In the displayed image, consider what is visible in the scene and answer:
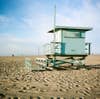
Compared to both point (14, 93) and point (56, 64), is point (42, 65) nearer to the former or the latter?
point (56, 64)

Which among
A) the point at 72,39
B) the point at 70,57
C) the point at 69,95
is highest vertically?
the point at 72,39

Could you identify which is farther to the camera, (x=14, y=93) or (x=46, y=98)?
(x=14, y=93)

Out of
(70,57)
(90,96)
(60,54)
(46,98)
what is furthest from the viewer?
(70,57)

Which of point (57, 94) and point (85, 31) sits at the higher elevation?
point (85, 31)

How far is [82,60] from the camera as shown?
19.9 meters

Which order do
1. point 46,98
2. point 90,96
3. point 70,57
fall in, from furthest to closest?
point 70,57
point 90,96
point 46,98

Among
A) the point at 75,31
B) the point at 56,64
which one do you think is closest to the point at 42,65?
the point at 56,64

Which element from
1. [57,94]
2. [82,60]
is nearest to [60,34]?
[82,60]

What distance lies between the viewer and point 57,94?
8.48 metres

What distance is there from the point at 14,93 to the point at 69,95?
2333 millimetres

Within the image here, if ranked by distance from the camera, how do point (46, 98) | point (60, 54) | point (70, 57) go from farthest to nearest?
point (70, 57), point (60, 54), point (46, 98)

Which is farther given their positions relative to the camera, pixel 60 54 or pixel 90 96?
pixel 60 54

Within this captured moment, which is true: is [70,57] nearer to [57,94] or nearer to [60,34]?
[60,34]

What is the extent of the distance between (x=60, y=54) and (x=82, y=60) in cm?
284
